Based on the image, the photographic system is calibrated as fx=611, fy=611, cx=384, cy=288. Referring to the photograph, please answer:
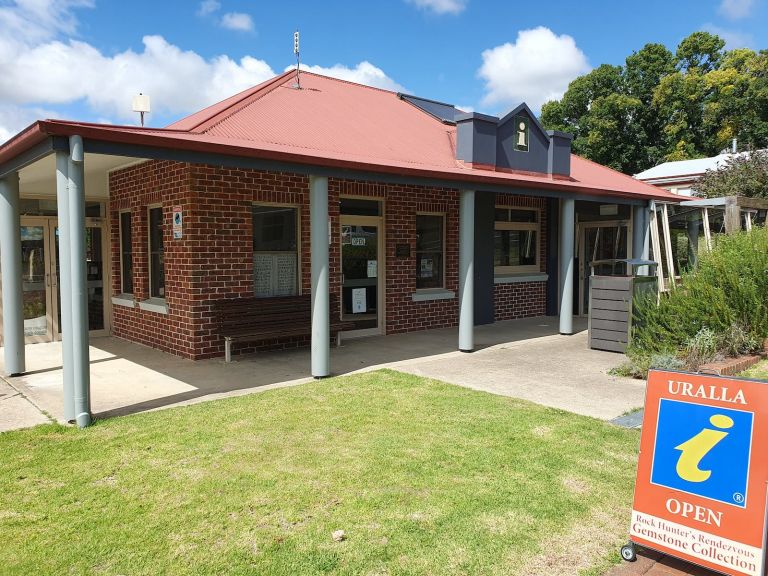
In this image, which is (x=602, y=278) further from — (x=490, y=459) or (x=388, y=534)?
(x=388, y=534)

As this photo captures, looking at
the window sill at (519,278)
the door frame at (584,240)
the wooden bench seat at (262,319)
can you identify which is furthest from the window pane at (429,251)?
the door frame at (584,240)

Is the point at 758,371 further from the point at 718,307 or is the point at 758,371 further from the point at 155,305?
the point at 155,305

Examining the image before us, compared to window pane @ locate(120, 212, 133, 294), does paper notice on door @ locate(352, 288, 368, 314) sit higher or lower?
lower

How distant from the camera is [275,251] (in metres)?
9.70

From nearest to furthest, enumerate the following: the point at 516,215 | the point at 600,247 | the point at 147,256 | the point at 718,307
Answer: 1. the point at 718,307
2. the point at 147,256
3. the point at 516,215
4. the point at 600,247

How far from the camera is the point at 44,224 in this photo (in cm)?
1065

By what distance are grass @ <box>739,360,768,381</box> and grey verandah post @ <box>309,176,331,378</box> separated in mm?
4981

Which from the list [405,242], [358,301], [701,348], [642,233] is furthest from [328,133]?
[642,233]

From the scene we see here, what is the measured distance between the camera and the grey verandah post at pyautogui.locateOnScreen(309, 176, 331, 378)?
7.46 meters

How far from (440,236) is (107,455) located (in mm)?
8403

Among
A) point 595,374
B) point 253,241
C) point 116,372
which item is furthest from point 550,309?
point 116,372

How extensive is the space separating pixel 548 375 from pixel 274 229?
4.74 metres

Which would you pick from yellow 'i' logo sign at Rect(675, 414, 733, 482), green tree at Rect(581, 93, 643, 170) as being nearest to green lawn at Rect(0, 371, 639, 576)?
yellow 'i' logo sign at Rect(675, 414, 733, 482)

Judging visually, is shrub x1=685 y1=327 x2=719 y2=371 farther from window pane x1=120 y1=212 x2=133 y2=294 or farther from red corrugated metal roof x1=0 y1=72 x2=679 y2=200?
window pane x1=120 y1=212 x2=133 y2=294
